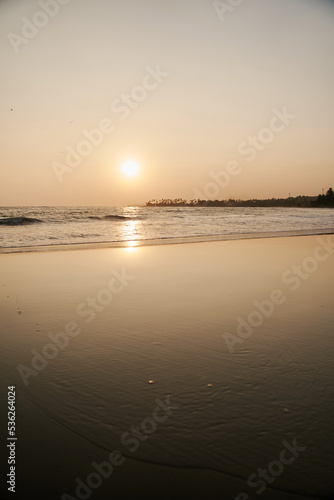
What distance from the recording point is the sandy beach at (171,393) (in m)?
1.97

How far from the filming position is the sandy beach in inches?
77.7

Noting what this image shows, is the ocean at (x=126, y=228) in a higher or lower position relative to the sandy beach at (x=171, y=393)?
higher

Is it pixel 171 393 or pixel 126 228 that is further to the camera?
pixel 126 228

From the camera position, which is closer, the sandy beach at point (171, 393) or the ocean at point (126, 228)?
the sandy beach at point (171, 393)

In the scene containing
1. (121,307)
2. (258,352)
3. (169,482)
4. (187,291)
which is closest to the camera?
(169,482)

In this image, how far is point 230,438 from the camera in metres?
2.23

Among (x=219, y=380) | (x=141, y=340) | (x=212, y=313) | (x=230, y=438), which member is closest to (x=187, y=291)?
(x=212, y=313)

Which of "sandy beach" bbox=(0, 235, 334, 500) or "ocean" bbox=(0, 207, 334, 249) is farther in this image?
"ocean" bbox=(0, 207, 334, 249)

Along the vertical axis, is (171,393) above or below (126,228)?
below

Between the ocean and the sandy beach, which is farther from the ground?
the ocean

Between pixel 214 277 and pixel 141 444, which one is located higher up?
pixel 214 277

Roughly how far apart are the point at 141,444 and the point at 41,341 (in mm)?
2068

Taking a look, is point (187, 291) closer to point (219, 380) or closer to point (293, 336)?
point (293, 336)

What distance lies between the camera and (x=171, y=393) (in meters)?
A: 2.74
